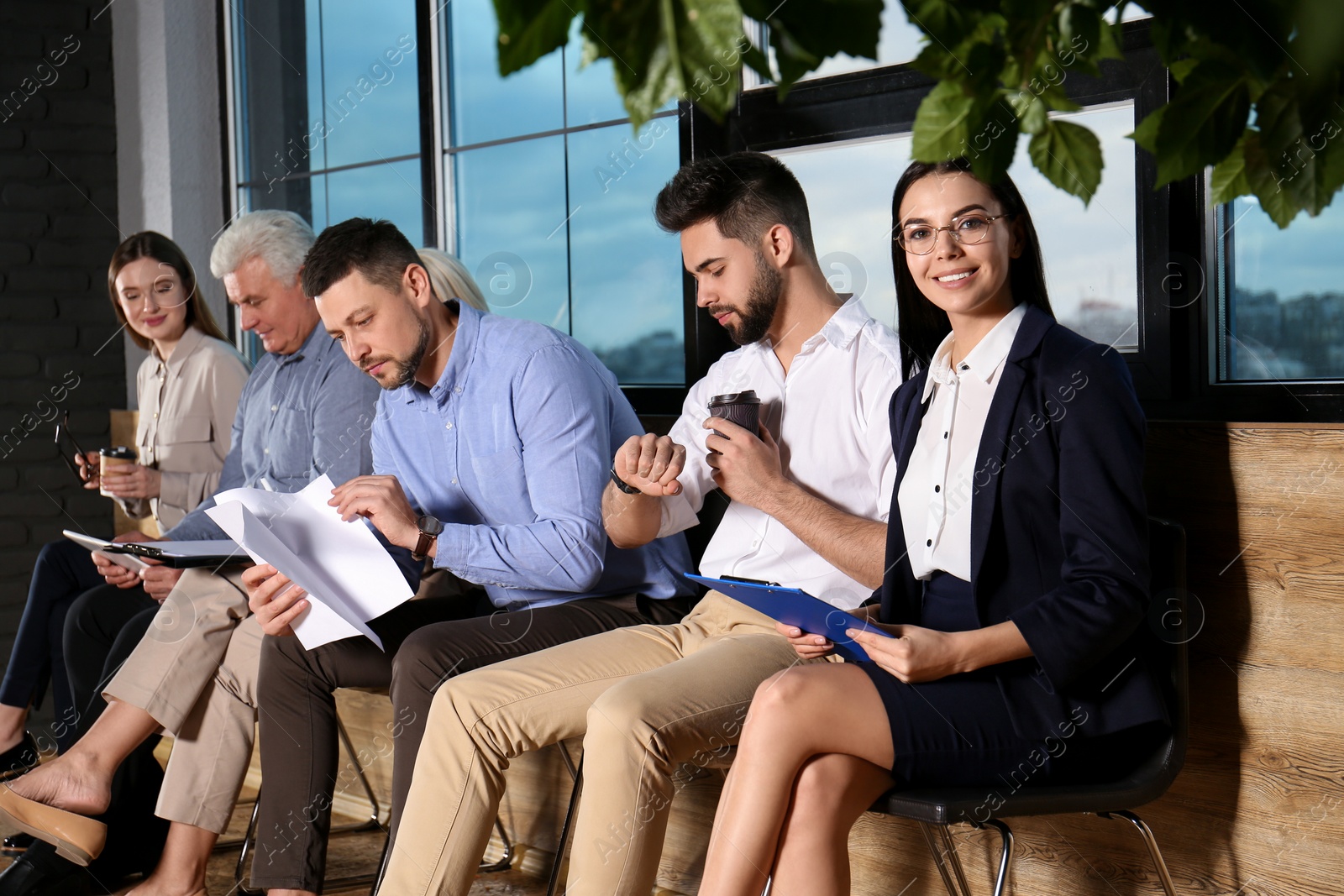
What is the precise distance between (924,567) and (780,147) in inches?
52.5

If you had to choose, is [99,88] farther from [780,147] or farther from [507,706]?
[507,706]

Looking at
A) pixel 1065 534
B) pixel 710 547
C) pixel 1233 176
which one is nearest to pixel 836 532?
pixel 710 547

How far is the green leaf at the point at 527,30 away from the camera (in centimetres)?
42

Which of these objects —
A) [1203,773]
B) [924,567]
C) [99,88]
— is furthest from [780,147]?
[99,88]

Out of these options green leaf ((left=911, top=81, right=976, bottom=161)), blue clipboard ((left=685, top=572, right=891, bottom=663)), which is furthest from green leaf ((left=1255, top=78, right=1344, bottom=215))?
blue clipboard ((left=685, top=572, right=891, bottom=663))

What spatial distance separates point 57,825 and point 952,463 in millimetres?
1728

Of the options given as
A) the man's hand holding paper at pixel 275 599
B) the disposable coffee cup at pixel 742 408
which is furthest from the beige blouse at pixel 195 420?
the disposable coffee cup at pixel 742 408

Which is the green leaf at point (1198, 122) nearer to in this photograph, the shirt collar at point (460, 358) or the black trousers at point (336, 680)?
the black trousers at point (336, 680)

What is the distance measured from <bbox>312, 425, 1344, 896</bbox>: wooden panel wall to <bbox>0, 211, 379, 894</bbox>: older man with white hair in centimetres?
147

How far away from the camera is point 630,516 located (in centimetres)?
187

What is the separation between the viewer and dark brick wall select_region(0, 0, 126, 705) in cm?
379

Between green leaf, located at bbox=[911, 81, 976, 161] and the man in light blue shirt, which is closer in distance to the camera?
green leaf, located at bbox=[911, 81, 976, 161]

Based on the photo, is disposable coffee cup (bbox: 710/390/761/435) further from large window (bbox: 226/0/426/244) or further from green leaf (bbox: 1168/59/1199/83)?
large window (bbox: 226/0/426/244)

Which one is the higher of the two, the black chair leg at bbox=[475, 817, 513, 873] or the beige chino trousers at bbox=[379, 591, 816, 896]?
the beige chino trousers at bbox=[379, 591, 816, 896]
